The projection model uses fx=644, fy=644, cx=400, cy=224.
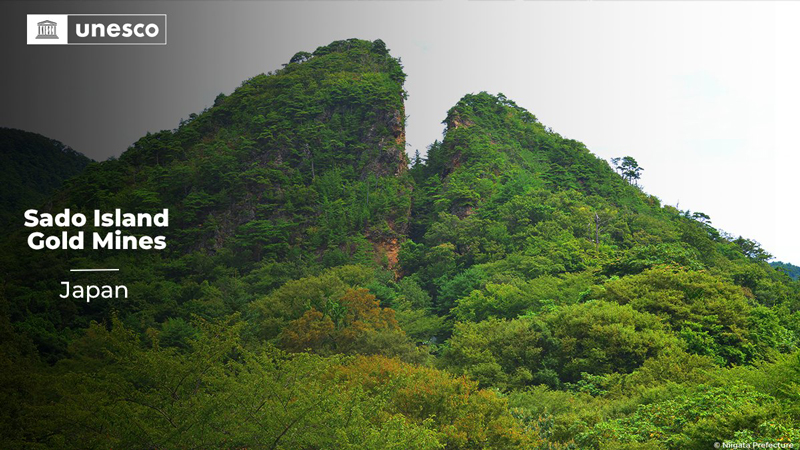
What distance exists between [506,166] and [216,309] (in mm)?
34865

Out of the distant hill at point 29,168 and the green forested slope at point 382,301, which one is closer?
the green forested slope at point 382,301

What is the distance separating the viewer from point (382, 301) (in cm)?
4234

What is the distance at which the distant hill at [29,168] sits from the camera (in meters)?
65.3

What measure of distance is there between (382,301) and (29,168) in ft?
175

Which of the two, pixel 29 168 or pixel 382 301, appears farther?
pixel 29 168

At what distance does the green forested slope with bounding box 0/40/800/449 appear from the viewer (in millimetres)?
14875

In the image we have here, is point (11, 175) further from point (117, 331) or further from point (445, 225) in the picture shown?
point (117, 331)

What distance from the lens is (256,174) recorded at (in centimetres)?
6184

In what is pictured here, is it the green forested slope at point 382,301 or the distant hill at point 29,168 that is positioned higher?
the distant hill at point 29,168

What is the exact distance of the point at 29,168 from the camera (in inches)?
2911

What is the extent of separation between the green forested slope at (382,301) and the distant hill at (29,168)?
9.07 m

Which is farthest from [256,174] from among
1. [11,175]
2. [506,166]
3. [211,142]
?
[11,175]

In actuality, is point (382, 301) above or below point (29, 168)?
below

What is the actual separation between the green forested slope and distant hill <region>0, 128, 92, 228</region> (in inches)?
357
